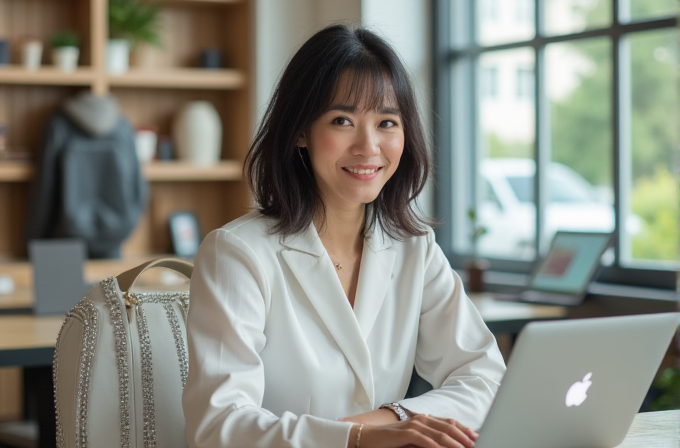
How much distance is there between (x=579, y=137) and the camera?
396 cm

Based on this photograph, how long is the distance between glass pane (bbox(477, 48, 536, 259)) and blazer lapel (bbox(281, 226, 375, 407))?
2620mm

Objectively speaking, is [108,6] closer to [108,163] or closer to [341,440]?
[108,163]

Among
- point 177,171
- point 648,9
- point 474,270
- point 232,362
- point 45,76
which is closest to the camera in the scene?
point 232,362

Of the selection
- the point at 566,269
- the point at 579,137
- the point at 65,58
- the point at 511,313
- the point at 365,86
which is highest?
the point at 65,58

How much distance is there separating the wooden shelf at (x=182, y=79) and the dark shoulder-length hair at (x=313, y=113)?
3.06m

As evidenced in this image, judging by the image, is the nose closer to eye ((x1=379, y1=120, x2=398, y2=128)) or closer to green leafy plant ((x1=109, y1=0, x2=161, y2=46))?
eye ((x1=379, y1=120, x2=398, y2=128))

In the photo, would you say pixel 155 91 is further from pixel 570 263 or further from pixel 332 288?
pixel 332 288

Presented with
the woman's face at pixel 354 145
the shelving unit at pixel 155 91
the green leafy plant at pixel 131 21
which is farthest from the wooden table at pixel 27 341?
the green leafy plant at pixel 131 21

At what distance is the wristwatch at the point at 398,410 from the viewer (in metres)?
1.57

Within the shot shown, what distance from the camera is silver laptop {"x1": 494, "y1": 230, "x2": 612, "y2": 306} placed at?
11.7ft

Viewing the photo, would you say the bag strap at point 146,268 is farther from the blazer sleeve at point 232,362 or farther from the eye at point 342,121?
the eye at point 342,121

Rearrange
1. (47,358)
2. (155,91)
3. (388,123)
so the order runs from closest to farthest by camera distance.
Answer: (388,123)
(47,358)
(155,91)

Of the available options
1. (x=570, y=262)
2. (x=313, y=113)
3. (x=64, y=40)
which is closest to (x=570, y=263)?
(x=570, y=262)

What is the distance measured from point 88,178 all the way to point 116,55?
62cm
